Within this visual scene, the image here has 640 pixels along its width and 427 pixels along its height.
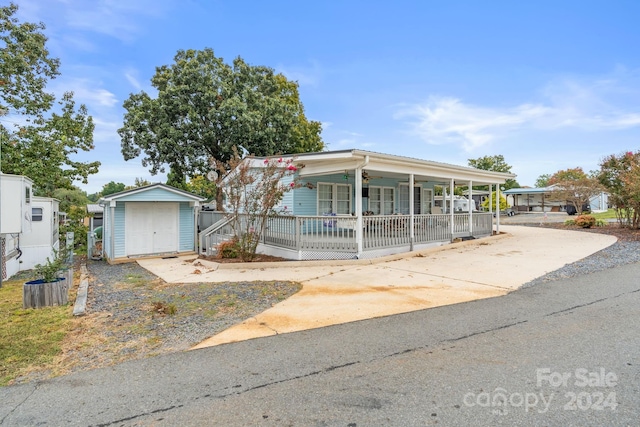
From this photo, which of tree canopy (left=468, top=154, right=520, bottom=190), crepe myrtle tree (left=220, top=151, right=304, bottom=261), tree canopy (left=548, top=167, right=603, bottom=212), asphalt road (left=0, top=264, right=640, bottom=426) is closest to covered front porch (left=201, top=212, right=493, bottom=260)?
crepe myrtle tree (left=220, top=151, right=304, bottom=261)

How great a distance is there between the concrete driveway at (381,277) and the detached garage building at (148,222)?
120 cm

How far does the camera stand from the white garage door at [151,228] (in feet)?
42.5

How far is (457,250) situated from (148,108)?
17.8 m

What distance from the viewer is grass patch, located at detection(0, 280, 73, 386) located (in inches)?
146

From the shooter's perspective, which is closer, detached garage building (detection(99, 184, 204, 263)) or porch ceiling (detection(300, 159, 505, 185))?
porch ceiling (detection(300, 159, 505, 185))

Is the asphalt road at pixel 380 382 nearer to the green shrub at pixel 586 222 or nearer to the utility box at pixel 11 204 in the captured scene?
the utility box at pixel 11 204

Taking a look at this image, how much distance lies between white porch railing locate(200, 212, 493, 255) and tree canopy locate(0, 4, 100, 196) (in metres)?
9.19

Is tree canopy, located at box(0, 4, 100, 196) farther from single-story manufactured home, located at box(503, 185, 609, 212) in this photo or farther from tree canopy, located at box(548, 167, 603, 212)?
single-story manufactured home, located at box(503, 185, 609, 212)

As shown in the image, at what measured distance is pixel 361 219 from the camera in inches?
403

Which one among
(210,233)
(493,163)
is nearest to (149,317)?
(210,233)

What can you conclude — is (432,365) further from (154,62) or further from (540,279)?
(154,62)

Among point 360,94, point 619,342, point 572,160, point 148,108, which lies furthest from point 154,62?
point 572,160

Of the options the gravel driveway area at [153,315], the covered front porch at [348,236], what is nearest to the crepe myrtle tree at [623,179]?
the covered front porch at [348,236]

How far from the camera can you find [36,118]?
17.2 metres
